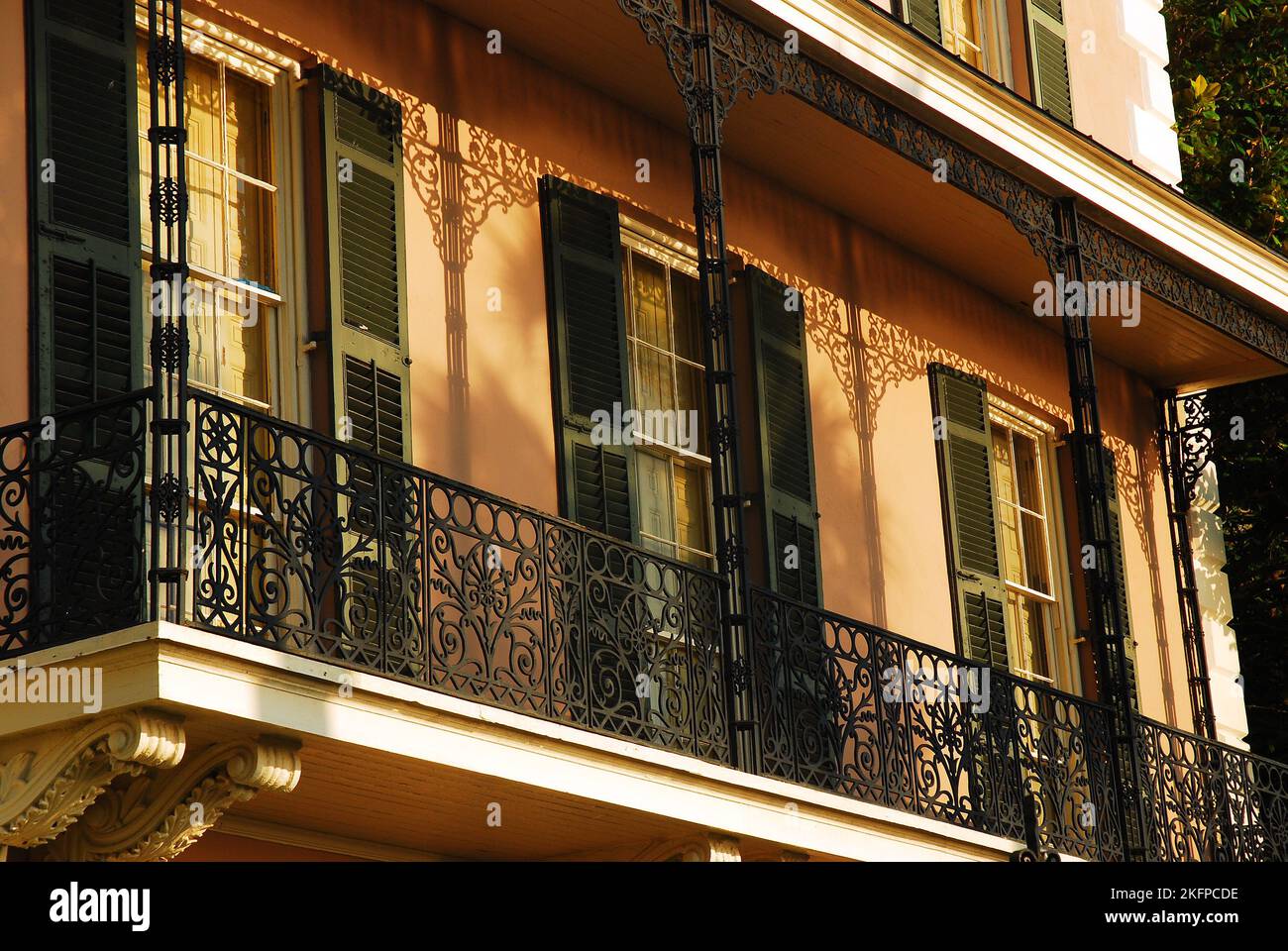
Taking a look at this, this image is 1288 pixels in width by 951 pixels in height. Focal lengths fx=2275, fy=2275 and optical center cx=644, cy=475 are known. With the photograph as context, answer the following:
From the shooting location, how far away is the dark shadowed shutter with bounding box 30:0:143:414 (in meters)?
8.53

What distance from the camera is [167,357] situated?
7746 millimetres

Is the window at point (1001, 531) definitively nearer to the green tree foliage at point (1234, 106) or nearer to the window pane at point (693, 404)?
the window pane at point (693, 404)

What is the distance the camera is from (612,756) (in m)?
9.10

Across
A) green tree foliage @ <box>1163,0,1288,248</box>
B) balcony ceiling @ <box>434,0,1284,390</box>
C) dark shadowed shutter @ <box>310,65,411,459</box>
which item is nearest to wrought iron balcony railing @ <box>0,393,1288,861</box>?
dark shadowed shutter @ <box>310,65,411,459</box>

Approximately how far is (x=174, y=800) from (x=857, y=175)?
625cm

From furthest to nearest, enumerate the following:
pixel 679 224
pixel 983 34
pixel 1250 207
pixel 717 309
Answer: pixel 1250 207 < pixel 983 34 < pixel 679 224 < pixel 717 309

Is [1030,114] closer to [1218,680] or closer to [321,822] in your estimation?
[1218,680]

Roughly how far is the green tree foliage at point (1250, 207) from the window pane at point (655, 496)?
294 inches

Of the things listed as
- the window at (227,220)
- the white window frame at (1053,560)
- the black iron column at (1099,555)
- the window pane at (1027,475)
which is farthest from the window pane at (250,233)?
the window pane at (1027,475)

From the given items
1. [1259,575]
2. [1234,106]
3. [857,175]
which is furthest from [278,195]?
[1259,575]

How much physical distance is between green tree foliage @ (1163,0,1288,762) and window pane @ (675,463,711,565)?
282 inches

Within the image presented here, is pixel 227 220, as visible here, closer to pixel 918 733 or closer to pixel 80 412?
pixel 80 412

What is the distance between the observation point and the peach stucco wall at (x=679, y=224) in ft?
33.8
